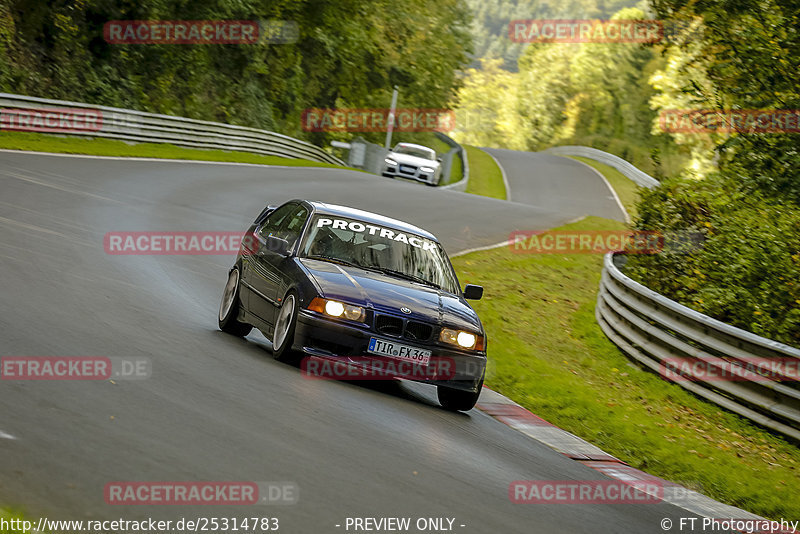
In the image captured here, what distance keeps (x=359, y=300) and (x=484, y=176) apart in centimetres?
4936

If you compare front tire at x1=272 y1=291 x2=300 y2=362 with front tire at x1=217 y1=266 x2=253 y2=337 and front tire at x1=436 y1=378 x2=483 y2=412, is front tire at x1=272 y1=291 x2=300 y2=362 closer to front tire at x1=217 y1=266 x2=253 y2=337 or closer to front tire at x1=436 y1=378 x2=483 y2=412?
front tire at x1=217 y1=266 x2=253 y2=337

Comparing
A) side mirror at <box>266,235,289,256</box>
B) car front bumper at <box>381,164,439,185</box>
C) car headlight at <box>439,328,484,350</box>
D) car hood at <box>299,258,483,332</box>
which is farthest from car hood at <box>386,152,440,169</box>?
car headlight at <box>439,328,484,350</box>

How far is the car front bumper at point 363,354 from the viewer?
28.1ft

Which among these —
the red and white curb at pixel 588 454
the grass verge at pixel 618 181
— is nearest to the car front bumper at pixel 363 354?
the red and white curb at pixel 588 454

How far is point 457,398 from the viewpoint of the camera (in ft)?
30.3

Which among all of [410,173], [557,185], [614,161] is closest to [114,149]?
[410,173]

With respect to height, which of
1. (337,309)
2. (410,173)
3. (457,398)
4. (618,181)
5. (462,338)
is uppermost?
(337,309)

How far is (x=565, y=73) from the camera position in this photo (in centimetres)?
10756

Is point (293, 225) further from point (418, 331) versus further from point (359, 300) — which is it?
point (418, 331)

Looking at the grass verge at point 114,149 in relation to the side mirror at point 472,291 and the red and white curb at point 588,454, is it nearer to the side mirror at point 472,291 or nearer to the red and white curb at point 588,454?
the side mirror at point 472,291

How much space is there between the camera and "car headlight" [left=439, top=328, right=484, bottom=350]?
8.93 m

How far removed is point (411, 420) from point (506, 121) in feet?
426

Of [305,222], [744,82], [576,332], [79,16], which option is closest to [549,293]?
[576,332]

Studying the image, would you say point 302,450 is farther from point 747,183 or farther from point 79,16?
point 79,16
